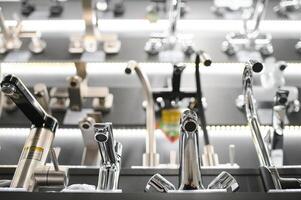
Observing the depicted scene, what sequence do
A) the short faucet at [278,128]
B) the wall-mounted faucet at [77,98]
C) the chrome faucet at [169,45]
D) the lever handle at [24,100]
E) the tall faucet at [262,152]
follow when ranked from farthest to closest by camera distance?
Result: the chrome faucet at [169,45] < the wall-mounted faucet at [77,98] < the short faucet at [278,128] < the tall faucet at [262,152] < the lever handle at [24,100]

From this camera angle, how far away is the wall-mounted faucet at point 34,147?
2.24ft

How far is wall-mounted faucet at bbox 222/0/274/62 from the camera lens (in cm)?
169

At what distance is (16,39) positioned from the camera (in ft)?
5.74

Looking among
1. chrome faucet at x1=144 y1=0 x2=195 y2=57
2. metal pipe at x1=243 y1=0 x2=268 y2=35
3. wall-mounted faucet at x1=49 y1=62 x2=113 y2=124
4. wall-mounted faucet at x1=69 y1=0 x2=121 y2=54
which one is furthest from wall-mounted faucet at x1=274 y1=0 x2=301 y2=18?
wall-mounted faucet at x1=49 y1=62 x2=113 y2=124

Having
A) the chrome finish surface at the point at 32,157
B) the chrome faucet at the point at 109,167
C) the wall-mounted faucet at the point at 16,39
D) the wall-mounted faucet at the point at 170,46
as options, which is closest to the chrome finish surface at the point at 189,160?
the chrome faucet at the point at 109,167

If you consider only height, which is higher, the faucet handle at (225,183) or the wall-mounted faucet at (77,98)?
the wall-mounted faucet at (77,98)

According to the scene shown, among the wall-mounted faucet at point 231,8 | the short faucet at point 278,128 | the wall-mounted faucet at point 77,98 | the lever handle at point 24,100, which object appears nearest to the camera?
the lever handle at point 24,100

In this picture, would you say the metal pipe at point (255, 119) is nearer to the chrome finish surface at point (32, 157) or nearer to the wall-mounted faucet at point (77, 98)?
the chrome finish surface at point (32, 157)

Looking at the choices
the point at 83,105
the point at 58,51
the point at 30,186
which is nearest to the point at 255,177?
the point at 30,186

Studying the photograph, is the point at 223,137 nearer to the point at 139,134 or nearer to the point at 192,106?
the point at 192,106

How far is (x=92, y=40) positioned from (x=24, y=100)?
1056 millimetres

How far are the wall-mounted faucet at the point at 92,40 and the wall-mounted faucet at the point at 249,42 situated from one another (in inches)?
17.3

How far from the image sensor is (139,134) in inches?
63.2

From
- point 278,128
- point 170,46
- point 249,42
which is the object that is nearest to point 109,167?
point 278,128
